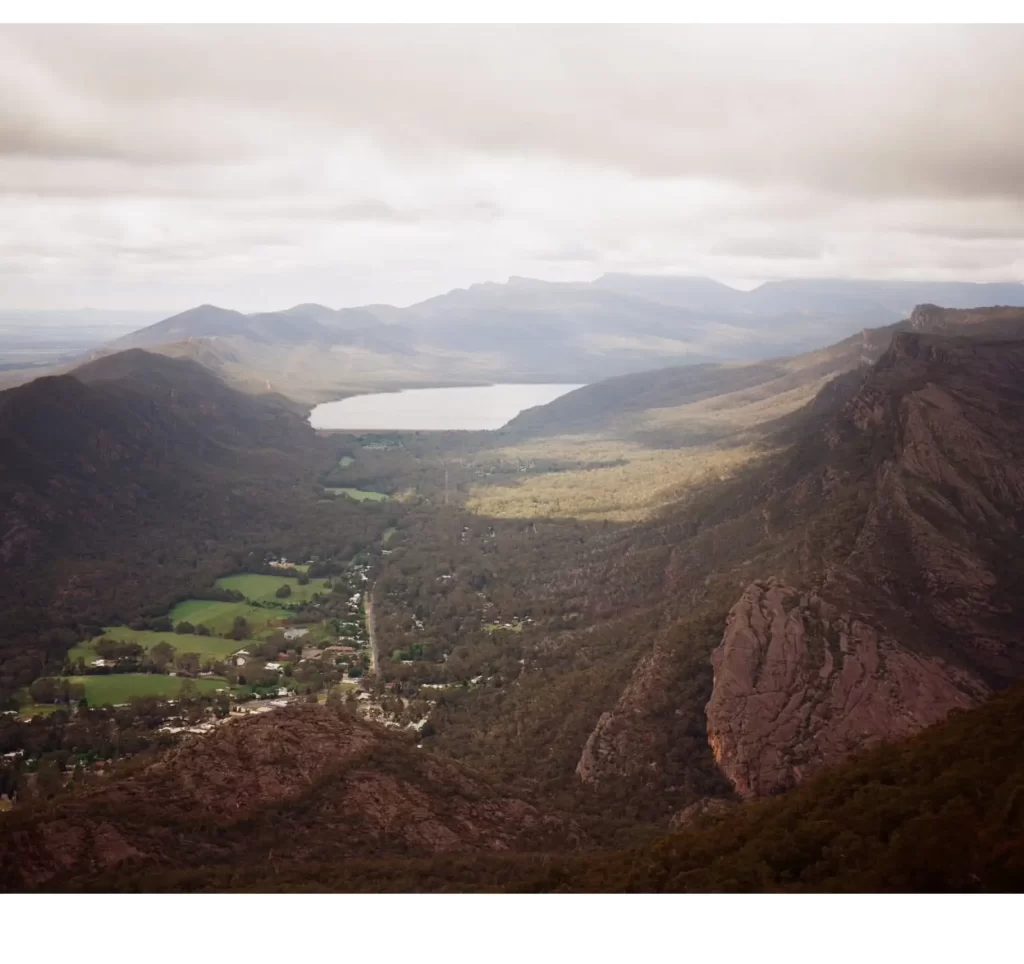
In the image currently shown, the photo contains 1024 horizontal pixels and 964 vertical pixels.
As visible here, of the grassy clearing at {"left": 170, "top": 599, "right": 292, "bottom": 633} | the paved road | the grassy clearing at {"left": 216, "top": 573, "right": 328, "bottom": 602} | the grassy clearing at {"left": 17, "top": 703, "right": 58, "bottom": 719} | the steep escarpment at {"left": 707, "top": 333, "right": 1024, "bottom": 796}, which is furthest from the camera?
the grassy clearing at {"left": 216, "top": 573, "right": 328, "bottom": 602}

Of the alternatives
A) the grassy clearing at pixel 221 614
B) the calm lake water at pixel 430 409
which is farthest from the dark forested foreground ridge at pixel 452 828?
the calm lake water at pixel 430 409

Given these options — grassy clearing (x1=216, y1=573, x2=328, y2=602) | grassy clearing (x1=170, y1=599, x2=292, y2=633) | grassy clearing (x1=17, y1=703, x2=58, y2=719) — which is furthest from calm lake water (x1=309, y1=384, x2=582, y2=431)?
grassy clearing (x1=17, y1=703, x2=58, y2=719)

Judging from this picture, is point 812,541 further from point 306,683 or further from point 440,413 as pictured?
point 440,413

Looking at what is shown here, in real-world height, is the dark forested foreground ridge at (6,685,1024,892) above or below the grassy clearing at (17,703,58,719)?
above

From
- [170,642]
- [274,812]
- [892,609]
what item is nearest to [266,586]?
[170,642]

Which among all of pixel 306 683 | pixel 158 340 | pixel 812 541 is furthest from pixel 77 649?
pixel 158 340

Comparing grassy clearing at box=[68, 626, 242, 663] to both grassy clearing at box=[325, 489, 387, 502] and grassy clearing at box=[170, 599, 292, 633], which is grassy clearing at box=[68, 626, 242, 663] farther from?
grassy clearing at box=[325, 489, 387, 502]
